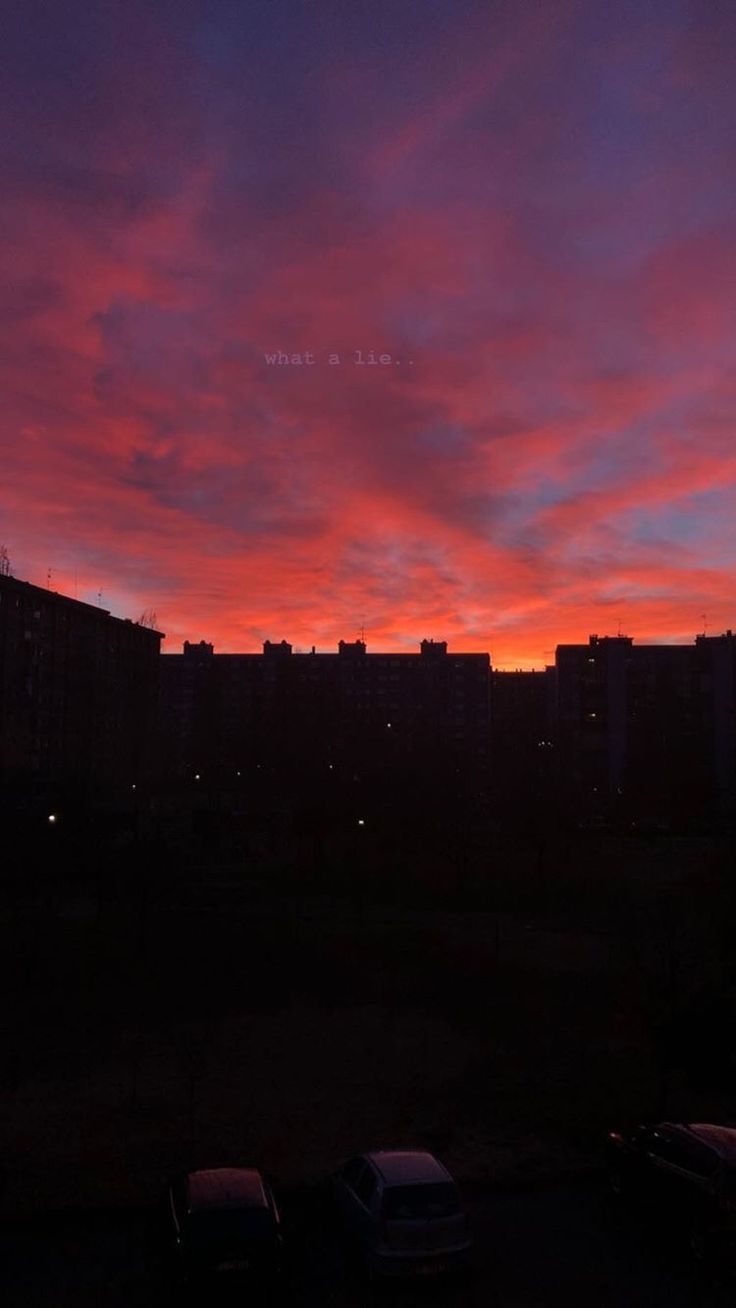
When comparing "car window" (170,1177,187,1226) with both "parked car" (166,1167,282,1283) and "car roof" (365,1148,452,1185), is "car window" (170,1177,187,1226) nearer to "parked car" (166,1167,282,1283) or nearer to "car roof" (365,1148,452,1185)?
"parked car" (166,1167,282,1283)

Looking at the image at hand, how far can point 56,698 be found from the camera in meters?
60.8

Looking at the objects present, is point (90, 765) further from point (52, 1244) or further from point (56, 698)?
point (52, 1244)

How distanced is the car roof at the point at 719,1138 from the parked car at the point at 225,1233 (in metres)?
4.48

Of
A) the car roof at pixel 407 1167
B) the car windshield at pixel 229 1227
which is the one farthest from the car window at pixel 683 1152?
the car windshield at pixel 229 1227

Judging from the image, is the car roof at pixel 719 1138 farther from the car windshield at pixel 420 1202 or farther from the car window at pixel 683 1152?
the car windshield at pixel 420 1202

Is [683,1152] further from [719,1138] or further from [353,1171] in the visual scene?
[353,1171]

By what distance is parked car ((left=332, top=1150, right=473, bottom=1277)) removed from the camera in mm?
8289

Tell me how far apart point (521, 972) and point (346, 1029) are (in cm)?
576

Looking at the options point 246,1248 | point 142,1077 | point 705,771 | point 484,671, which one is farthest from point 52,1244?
point 484,671

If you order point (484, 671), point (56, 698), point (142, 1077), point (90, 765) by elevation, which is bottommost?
point (142, 1077)

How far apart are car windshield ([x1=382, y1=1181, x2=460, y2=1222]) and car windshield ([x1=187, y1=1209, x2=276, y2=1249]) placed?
1.11 m

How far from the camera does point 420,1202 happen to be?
340 inches

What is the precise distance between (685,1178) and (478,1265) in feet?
7.70

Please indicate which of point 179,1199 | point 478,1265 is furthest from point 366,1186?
point 179,1199
